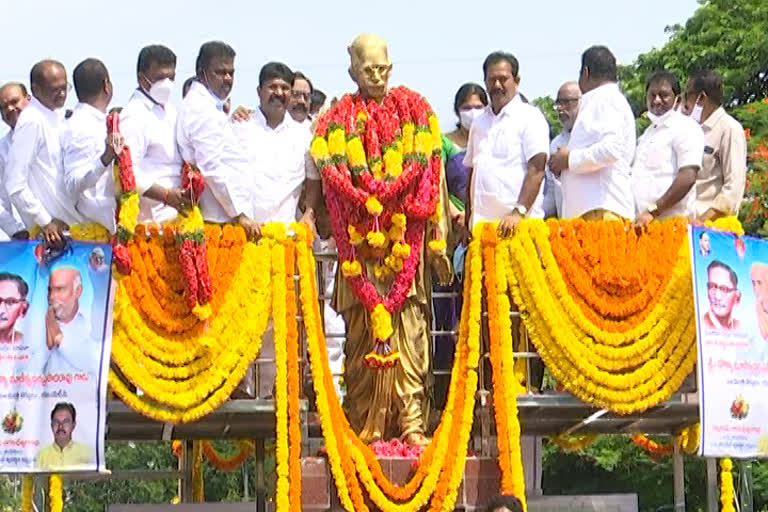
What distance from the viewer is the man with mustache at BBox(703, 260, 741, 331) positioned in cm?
1062

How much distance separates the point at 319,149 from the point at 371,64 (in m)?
0.71

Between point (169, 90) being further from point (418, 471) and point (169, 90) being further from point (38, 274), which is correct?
point (418, 471)

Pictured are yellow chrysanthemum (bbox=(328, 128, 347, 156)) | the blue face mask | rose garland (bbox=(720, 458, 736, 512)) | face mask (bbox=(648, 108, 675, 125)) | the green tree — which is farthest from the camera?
the green tree

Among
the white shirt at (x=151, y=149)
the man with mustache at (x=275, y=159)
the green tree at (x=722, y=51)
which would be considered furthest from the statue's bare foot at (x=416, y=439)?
the green tree at (x=722, y=51)

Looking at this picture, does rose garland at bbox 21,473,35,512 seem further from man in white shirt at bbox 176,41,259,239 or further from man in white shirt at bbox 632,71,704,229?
man in white shirt at bbox 632,71,704,229

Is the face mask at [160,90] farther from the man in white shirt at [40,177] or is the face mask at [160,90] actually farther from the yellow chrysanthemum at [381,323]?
the yellow chrysanthemum at [381,323]

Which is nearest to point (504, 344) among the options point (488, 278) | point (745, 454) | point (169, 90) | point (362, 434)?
point (488, 278)

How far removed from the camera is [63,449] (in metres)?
9.91

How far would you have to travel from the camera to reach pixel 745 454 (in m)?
10.8

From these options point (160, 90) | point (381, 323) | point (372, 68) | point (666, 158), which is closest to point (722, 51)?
point (666, 158)

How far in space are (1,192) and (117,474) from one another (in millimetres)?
2237

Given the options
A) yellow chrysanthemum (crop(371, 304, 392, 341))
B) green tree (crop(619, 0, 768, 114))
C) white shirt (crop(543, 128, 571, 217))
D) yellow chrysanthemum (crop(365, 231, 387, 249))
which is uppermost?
green tree (crop(619, 0, 768, 114))

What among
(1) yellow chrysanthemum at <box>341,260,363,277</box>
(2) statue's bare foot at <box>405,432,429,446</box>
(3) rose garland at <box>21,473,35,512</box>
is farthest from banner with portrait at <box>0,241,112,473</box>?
(2) statue's bare foot at <box>405,432,429,446</box>

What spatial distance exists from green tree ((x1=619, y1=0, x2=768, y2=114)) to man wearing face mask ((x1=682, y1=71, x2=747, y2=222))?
11.1m
